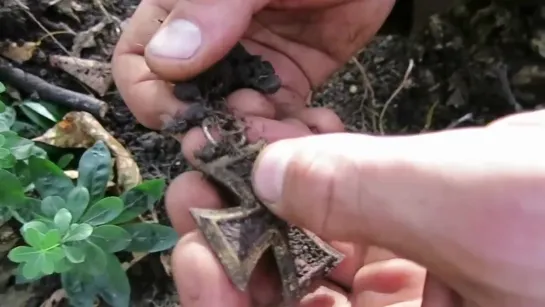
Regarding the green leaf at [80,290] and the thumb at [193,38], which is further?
the green leaf at [80,290]

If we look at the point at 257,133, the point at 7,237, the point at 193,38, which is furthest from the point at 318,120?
the point at 7,237

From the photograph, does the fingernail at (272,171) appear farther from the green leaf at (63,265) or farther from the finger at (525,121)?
the green leaf at (63,265)

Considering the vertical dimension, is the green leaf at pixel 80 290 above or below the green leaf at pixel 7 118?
below

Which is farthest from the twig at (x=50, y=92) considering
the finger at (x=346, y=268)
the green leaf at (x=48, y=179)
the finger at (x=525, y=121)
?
the finger at (x=525, y=121)

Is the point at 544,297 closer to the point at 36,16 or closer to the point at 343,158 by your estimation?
the point at 343,158

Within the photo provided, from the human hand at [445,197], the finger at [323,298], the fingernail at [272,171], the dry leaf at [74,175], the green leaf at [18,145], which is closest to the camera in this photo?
the human hand at [445,197]

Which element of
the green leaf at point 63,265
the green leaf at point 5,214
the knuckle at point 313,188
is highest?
the knuckle at point 313,188
